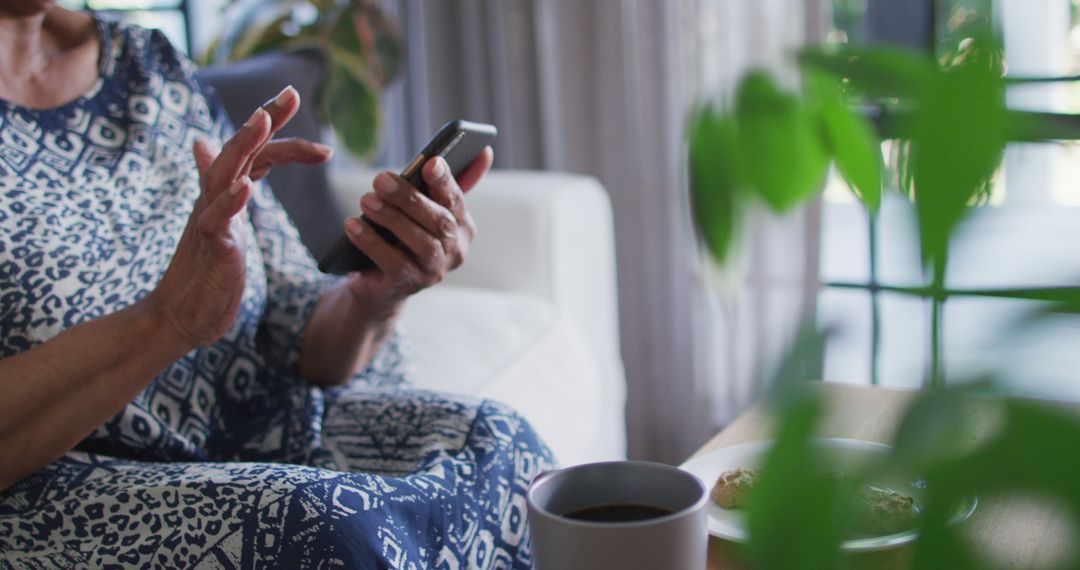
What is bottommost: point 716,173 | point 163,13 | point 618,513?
point 618,513

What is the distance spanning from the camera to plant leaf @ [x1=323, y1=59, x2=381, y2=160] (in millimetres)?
2383

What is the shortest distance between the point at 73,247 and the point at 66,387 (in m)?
0.16

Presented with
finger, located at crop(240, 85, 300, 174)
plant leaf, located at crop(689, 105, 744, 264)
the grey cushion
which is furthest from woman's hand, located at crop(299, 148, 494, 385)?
plant leaf, located at crop(689, 105, 744, 264)

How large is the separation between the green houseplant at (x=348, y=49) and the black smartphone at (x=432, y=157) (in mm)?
1282

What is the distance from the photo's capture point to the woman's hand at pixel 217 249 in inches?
36.1

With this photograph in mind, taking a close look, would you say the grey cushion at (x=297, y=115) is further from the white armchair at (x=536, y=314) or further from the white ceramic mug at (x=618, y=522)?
the white ceramic mug at (x=618, y=522)

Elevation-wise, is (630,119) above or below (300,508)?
above

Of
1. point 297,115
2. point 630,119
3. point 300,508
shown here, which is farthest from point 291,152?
point 630,119

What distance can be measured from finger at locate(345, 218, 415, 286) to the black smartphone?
0.05 ft

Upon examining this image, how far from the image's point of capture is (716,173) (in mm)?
248

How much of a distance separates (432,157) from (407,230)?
0.08 meters

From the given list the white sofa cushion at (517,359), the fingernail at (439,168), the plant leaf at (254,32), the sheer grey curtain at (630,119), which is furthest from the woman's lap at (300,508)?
the plant leaf at (254,32)

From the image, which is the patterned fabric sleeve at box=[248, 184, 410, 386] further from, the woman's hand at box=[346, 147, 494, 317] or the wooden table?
the wooden table

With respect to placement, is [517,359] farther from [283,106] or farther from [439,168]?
[283,106]
